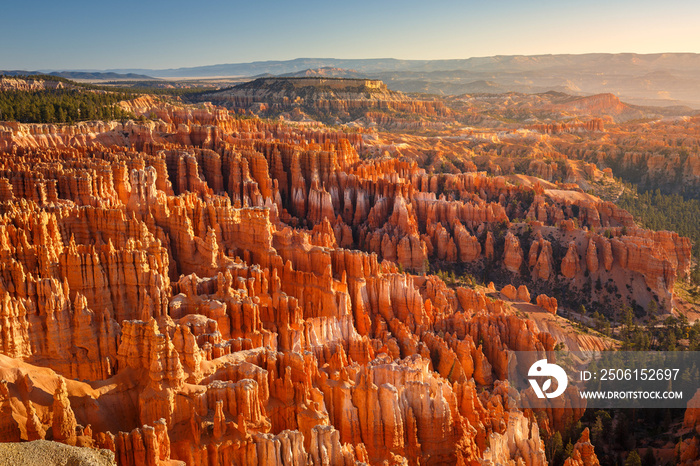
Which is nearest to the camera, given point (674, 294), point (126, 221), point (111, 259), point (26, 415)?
point (26, 415)

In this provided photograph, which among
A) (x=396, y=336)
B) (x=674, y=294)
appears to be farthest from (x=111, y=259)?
(x=674, y=294)

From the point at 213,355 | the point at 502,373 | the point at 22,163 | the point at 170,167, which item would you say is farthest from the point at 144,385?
the point at 170,167

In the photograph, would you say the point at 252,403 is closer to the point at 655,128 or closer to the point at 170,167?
the point at 170,167

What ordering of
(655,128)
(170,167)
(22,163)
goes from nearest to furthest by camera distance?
(22,163)
(170,167)
(655,128)

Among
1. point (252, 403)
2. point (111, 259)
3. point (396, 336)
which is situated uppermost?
point (111, 259)

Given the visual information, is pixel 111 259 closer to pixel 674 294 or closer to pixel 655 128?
pixel 674 294

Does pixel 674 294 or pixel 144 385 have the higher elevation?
pixel 144 385

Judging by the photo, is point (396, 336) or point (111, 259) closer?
point (111, 259)
